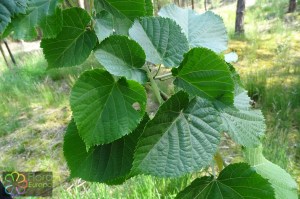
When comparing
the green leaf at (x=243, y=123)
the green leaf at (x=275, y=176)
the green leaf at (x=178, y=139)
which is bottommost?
the green leaf at (x=275, y=176)

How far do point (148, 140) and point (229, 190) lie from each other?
0.10 metres

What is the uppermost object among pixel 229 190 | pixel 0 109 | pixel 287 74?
pixel 229 190

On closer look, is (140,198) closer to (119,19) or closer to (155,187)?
(155,187)

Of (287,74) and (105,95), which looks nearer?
(105,95)

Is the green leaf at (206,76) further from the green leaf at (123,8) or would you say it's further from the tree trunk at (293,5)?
the tree trunk at (293,5)

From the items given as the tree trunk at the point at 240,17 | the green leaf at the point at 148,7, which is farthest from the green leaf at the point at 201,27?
the tree trunk at the point at 240,17

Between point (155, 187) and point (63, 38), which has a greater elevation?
point (63, 38)

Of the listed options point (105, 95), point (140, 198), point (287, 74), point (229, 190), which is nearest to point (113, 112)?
point (105, 95)

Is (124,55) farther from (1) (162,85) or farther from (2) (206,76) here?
(1) (162,85)

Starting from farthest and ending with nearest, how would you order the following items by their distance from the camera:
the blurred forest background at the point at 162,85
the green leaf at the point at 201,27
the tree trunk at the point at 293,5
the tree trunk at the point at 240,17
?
the tree trunk at the point at 293,5 → the tree trunk at the point at 240,17 → the blurred forest background at the point at 162,85 → the green leaf at the point at 201,27

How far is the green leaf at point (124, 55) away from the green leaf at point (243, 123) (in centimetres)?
11

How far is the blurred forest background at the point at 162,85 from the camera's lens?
1460 millimetres

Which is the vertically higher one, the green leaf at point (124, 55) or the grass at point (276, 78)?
the green leaf at point (124, 55)

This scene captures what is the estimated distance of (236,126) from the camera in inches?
Result: 12.2
